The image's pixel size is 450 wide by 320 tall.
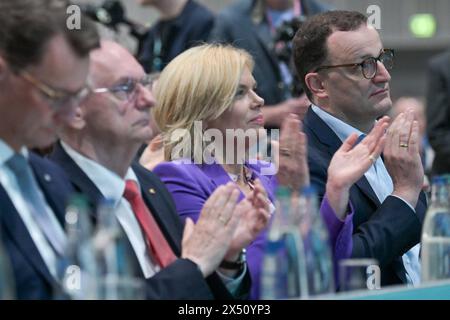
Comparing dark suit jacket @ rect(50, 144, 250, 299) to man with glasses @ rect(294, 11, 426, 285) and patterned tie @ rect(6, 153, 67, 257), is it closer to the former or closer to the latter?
patterned tie @ rect(6, 153, 67, 257)

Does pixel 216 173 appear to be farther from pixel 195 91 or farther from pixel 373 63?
pixel 373 63

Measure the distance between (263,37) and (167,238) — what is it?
2523mm

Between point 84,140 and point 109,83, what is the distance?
6.0 inches

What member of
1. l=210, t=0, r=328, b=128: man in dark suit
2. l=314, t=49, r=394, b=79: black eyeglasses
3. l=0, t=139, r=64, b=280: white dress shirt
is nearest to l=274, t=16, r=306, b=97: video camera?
l=210, t=0, r=328, b=128: man in dark suit

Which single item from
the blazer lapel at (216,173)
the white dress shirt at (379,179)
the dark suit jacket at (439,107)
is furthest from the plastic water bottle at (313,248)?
the dark suit jacket at (439,107)

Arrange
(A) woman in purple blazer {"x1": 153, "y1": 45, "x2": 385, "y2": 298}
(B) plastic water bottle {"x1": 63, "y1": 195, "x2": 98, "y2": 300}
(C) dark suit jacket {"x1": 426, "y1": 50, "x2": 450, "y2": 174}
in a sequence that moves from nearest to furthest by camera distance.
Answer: (B) plastic water bottle {"x1": 63, "y1": 195, "x2": 98, "y2": 300} → (A) woman in purple blazer {"x1": 153, "y1": 45, "x2": 385, "y2": 298} → (C) dark suit jacket {"x1": 426, "y1": 50, "x2": 450, "y2": 174}

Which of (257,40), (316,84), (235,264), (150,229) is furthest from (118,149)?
(257,40)

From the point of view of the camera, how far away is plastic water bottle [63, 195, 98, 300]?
2139mm

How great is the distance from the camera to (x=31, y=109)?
2375 millimetres

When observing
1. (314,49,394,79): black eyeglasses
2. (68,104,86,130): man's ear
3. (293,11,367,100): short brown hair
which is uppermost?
(293,11,367,100): short brown hair

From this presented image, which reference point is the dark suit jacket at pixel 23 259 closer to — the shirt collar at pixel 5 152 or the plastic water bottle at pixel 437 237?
the shirt collar at pixel 5 152

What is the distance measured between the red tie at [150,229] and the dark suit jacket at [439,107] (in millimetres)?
3675

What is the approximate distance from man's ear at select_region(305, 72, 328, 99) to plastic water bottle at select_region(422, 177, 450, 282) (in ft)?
3.00

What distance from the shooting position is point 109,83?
2844mm
